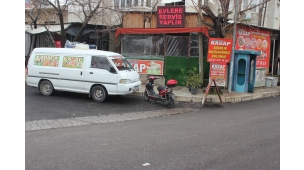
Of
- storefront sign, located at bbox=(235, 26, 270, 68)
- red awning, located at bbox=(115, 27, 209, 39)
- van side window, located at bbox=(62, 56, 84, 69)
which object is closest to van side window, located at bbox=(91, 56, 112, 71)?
van side window, located at bbox=(62, 56, 84, 69)

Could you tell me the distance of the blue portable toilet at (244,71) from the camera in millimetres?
13484

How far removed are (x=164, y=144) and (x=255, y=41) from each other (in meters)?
11.4

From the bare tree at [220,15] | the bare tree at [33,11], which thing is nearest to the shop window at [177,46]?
the bare tree at [220,15]

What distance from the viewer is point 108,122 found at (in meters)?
8.43

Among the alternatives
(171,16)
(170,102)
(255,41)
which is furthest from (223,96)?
(255,41)

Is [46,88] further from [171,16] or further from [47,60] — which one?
[171,16]

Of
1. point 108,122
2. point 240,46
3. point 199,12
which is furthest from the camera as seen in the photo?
point 240,46

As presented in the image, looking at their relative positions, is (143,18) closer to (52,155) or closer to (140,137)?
(140,137)

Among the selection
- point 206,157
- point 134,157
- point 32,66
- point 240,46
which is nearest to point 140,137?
point 134,157

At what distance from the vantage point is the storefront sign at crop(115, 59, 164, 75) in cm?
1498

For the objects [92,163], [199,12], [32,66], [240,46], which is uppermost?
[199,12]

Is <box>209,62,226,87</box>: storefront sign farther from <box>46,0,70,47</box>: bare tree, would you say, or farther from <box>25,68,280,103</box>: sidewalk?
<box>46,0,70,47</box>: bare tree

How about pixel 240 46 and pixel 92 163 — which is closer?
pixel 92 163

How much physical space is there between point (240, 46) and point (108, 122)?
29.5ft
